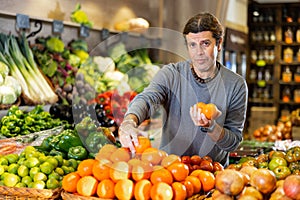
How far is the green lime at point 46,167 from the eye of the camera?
7.83 ft

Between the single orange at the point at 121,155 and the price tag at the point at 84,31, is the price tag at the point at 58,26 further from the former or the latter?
the single orange at the point at 121,155

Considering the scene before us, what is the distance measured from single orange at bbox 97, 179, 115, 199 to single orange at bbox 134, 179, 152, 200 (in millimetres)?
101

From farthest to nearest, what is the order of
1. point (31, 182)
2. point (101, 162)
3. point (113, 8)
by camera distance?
point (113, 8) → point (31, 182) → point (101, 162)

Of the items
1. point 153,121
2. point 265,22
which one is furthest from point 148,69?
point 265,22

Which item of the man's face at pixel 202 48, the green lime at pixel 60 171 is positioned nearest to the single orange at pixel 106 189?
the green lime at pixel 60 171

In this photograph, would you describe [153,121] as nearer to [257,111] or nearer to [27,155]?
[27,155]

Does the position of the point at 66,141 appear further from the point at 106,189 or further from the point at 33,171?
the point at 106,189

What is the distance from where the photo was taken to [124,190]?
1.96m

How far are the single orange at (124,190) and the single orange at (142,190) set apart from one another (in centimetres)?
2

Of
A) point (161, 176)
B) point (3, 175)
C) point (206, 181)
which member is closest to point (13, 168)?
point (3, 175)

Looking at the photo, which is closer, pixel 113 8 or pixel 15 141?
pixel 15 141

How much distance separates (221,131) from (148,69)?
9.91 feet

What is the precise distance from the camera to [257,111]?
30.4 ft

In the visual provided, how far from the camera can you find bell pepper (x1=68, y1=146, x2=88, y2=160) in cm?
262
